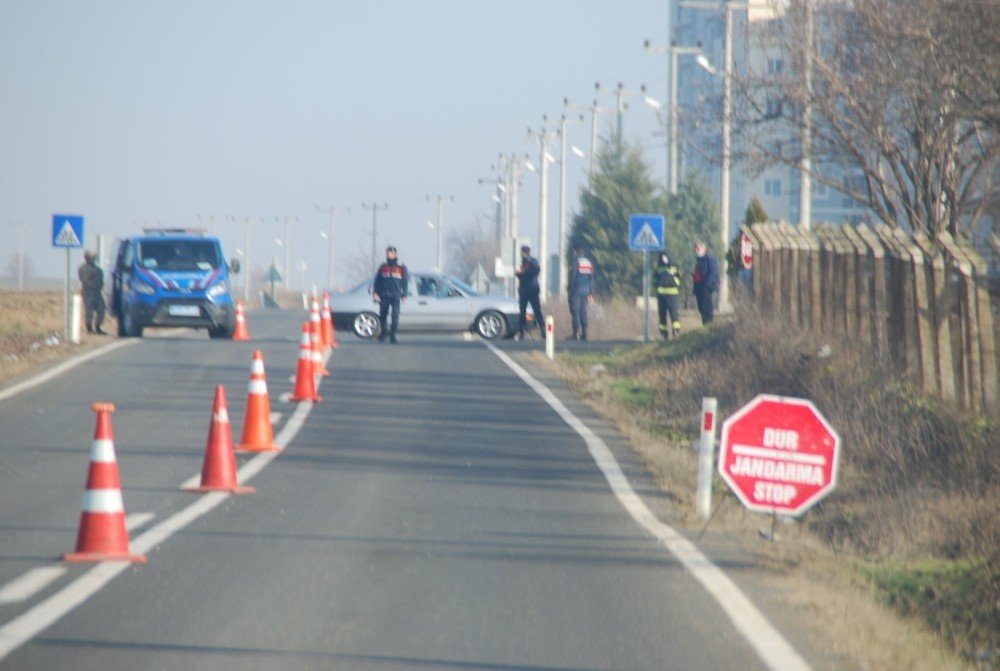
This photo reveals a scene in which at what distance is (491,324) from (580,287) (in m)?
3.46

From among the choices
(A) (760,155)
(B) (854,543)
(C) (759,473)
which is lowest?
(B) (854,543)

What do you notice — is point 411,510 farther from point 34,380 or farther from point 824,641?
point 34,380

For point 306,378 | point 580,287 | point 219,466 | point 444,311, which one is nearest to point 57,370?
point 306,378

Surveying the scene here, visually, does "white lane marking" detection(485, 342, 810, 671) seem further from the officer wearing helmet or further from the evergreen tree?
the evergreen tree

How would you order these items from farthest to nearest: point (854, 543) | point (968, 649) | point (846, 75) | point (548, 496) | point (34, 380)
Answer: point (846, 75), point (34, 380), point (854, 543), point (548, 496), point (968, 649)

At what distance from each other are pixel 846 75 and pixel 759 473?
59.0 feet

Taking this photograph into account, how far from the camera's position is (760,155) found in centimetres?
2875

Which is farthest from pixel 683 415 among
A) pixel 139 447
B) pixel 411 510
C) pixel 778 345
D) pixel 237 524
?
pixel 237 524

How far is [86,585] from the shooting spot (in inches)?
314

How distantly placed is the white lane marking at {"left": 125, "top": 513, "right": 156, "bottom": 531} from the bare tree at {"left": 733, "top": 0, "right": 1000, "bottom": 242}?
12.2 metres

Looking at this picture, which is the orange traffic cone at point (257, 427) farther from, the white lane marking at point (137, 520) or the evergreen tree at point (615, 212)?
the evergreen tree at point (615, 212)

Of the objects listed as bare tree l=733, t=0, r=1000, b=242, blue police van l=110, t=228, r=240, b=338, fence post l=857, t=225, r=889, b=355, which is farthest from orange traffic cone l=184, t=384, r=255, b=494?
blue police van l=110, t=228, r=240, b=338

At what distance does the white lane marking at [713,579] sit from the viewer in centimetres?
686

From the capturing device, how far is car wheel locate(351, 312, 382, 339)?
33688 millimetres
